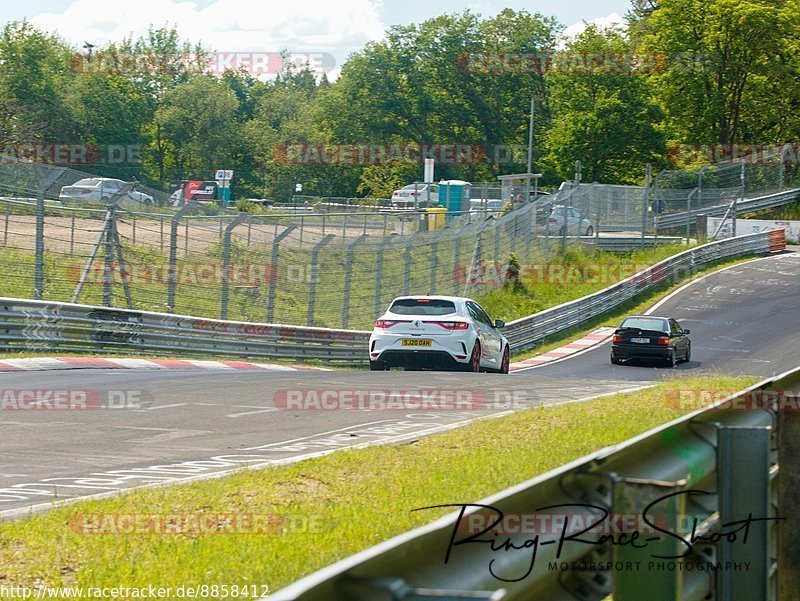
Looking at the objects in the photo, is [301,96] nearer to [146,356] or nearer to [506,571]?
[146,356]

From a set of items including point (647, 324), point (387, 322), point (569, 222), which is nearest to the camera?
point (387, 322)

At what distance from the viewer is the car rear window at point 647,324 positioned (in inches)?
1168

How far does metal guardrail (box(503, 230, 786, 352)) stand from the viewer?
115ft

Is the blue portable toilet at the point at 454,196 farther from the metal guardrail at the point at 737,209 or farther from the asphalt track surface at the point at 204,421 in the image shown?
the asphalt track surface at the point at 204,421

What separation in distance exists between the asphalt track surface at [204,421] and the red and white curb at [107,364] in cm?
98

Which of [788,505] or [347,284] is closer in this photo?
[788,505]

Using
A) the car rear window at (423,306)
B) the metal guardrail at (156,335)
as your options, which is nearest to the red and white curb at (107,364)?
the metal guardrail at (156,335)

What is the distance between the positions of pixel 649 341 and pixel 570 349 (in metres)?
5.23

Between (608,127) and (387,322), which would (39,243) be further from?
(608,127)

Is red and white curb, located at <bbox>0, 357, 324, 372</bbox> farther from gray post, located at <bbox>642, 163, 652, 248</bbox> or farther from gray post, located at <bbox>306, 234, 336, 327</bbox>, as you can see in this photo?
gray post, located at <bbox>642, 163, 652, 248</bbox>

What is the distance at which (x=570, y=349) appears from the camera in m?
34.7

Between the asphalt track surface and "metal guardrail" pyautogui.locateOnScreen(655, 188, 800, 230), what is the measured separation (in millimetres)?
32179

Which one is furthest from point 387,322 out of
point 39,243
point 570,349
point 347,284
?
point 570,349

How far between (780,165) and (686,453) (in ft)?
195
